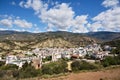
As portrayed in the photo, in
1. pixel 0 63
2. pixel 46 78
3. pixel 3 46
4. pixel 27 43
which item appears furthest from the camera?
pixel 27 43

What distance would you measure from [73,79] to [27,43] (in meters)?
141

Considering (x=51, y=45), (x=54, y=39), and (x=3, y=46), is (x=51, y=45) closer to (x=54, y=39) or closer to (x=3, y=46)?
(x=54, y=39)

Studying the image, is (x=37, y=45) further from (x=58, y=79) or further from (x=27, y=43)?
(x=58, y=79)

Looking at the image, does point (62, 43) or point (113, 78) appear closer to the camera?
point (113, 78)

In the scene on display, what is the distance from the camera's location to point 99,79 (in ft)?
31.3

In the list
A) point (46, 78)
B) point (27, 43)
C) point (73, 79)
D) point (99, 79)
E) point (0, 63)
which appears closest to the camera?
point (99, 79)

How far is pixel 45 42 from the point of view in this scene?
13938cm

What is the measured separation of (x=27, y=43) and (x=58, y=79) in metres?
140

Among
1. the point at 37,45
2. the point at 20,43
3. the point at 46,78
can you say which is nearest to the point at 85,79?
the point at 46,78

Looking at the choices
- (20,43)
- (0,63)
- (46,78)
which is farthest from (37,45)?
(46,78)

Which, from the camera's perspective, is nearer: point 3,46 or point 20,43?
point 3,46

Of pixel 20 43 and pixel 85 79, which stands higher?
pixel 20 43

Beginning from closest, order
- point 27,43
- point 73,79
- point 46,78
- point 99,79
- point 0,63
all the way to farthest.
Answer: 1. point 99,79
2. point 73,79
3. point 46,78
4. point 0,63
5. point 27,43

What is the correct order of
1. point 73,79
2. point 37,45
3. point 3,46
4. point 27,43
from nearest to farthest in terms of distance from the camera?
point 73,79, point 3,46, point 37,45, point 27,43
